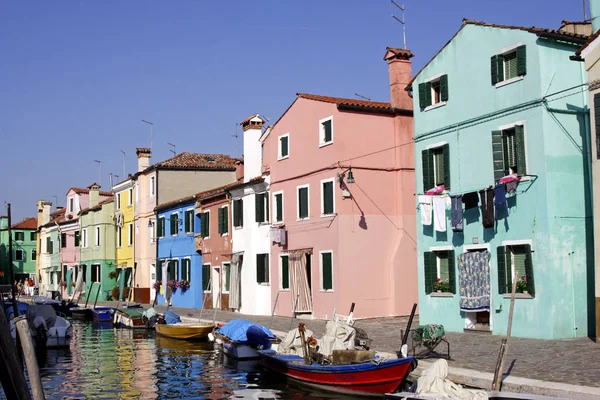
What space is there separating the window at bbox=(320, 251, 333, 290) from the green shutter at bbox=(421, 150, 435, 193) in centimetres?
568

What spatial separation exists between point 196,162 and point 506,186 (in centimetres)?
3040

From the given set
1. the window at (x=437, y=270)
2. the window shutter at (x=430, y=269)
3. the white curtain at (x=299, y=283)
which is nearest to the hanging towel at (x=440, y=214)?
the window at (x=437, y=270)

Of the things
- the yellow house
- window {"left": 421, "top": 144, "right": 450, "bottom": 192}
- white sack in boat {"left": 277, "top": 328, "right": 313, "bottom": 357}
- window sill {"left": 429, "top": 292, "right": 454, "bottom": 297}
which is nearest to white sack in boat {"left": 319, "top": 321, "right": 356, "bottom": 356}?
white sack in boat {"left": 277, "top": 328, "right": 313, "bottom": 357}

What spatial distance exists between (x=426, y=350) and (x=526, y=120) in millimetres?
7371

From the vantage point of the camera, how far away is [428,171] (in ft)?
82.2

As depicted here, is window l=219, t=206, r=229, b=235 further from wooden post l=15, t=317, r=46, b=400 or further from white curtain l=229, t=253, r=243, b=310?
wooden post l=15, t=317, r=46, b=400

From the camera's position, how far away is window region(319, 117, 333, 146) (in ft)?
97.3

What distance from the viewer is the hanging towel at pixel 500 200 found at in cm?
2134

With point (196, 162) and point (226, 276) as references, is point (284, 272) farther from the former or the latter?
point (196, 162)

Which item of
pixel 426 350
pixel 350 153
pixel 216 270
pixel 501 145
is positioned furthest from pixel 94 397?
pixel 216 270

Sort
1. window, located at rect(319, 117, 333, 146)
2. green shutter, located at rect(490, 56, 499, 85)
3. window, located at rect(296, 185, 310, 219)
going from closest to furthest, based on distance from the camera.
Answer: green shutter, located at rect(490, 56, 499, 85), window, located at rect(319, 117, 333, 146), window, located at rect(296, 185, 310, 219)

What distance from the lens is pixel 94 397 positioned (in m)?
16.9

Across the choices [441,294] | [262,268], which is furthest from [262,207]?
[441,294]

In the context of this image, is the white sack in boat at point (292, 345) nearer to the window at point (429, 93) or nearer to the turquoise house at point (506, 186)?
the turquoise house at point (506, 186)
